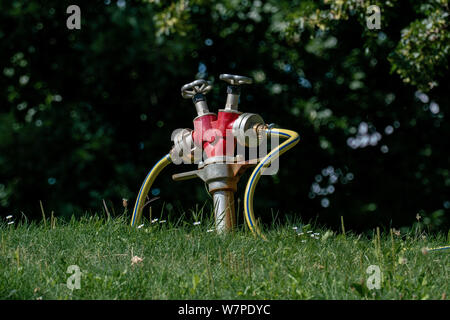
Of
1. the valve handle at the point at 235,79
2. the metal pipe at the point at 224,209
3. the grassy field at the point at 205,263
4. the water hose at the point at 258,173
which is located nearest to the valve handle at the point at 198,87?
the valve handle at the point at 235,79

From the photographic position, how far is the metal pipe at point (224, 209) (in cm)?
398

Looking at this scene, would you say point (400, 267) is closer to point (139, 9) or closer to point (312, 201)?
point (312, 201)

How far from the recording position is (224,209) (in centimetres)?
402

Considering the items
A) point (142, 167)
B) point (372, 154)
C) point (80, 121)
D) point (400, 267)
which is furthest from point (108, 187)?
point (400, 267)

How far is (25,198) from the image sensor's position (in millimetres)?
9953

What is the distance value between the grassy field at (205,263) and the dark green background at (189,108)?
5.55 metres

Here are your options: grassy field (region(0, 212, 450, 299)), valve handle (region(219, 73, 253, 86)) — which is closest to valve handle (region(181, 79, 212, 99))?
valve handle (region(219, 73, 253, 86))

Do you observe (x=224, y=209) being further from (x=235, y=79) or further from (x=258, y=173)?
(x=235, y=79)

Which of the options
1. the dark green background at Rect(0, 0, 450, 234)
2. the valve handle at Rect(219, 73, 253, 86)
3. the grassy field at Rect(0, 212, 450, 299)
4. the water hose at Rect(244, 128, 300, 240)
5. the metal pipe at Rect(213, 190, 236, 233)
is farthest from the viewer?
the dark green background at Rect(0, 0, 450, 234)

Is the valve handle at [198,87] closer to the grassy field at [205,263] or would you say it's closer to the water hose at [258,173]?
the water hose at [258,173]

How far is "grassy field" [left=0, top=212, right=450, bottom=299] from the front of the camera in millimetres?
3000

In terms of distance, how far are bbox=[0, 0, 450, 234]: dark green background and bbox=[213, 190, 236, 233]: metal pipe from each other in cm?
548

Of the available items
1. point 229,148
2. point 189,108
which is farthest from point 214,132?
point 189,108

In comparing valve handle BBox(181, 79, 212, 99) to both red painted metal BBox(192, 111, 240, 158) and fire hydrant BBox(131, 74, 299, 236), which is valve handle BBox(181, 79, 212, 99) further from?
red painted metal BBox(192, 111, 240, 158)
